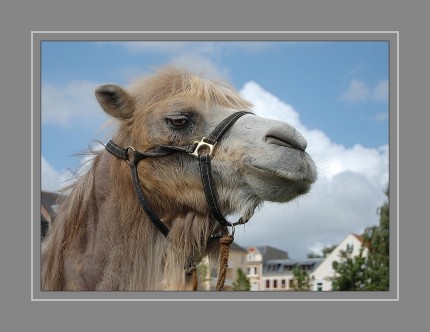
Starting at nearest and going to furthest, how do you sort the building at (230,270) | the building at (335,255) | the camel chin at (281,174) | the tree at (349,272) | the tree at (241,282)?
the camel chin at (281,174) < the building at (230,270) < the tree at (241,282) < the tree at (349,272) < the building at (335,255)

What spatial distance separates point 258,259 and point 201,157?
5.00m

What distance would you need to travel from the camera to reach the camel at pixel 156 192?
3.70m

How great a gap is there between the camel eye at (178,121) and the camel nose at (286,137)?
607mm

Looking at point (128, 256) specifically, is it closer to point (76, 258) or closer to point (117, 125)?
point (76, 258)

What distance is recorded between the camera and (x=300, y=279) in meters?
7.70

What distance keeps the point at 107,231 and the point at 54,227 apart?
44 centimetres

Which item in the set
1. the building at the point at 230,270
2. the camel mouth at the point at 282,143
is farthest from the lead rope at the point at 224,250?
the building at the point at 230,270

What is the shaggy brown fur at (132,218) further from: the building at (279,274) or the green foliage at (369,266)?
the green foliage at (369,266)

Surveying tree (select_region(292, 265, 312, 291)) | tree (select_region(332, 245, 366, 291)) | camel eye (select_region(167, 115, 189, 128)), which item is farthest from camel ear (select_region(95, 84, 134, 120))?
tree (select_region(332, 245, 366, 291))

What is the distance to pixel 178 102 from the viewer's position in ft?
12.6

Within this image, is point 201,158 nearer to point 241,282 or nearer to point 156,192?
point 156,192

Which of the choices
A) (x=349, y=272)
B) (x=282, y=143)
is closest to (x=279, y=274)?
(x=349, y=272)

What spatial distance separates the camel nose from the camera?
135 inches

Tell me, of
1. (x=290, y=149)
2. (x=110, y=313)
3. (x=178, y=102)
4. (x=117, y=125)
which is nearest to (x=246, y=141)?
(x=290, y=149)
